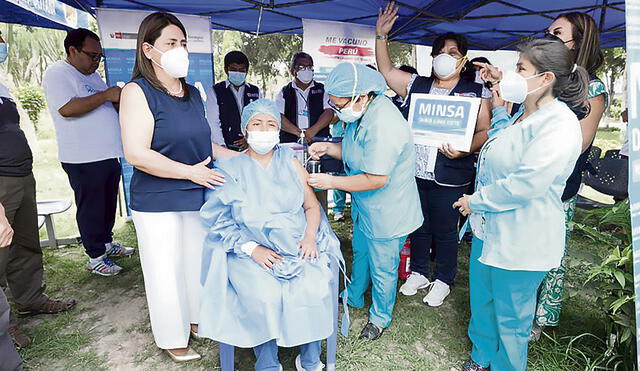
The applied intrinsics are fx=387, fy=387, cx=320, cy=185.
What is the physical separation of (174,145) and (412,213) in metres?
1.41

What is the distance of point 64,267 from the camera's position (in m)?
3.47

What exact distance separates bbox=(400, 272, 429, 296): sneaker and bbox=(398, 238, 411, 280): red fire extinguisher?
0.10 m

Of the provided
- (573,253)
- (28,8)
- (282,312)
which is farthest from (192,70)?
(573,253)

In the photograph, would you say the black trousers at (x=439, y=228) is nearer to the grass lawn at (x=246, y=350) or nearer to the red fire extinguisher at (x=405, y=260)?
the red fire extinguisher at (x=405, y=260)

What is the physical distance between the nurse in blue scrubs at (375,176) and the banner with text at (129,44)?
2.17 meters

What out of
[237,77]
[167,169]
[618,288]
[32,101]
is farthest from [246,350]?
[32,101]

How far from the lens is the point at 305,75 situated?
13.9ft

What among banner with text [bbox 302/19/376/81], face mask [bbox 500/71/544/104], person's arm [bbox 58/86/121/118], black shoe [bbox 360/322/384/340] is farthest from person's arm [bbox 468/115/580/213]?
banner with text [bbox 302/19/376/81]

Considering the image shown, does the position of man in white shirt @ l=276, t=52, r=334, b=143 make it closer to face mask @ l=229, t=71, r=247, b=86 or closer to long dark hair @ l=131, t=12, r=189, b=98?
face mask @ l=229, t=71, r=247, b=86

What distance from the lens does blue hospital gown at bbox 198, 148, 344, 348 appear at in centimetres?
183

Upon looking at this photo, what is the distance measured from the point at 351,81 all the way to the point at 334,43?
2.74m

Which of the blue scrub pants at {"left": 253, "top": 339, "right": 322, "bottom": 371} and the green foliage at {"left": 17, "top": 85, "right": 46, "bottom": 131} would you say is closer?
the blue scrub pants at {"left": 253, "top": 339, "right": 322, "bottom": 371}

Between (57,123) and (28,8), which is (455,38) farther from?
(28,8)

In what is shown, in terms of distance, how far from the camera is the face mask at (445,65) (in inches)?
99.8
